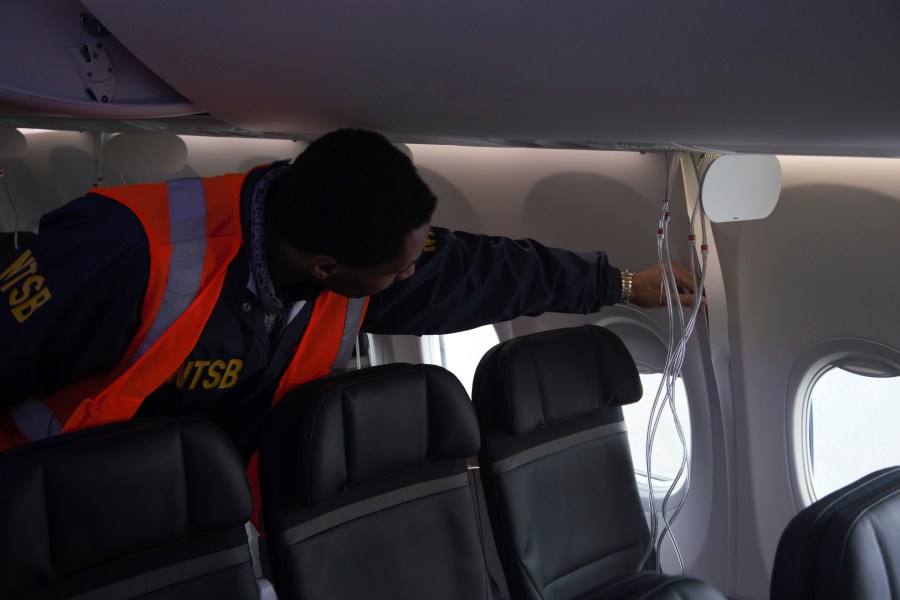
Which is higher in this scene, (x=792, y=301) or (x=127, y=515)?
(x=792, y=301)

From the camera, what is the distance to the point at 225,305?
5.69 ft

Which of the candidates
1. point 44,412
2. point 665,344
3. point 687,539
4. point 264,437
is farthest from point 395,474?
point 687,539

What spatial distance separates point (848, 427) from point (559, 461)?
124cm

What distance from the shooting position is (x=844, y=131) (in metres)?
1.76

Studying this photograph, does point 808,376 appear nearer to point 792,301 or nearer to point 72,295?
point 792,301

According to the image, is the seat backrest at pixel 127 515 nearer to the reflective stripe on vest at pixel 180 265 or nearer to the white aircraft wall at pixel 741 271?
the reflective stripe on vest at pixel 180 265

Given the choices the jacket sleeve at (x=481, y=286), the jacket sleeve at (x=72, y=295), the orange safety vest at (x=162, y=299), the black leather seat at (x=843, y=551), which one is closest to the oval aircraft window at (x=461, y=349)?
the jacket sleeve at (x=481, y=286)

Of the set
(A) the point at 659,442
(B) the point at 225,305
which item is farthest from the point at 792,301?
(B) the point at 225,305

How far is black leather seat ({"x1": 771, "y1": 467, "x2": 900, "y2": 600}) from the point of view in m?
1.26

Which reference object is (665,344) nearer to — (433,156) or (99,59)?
(433,156)

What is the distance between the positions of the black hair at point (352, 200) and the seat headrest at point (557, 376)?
2.72 ft

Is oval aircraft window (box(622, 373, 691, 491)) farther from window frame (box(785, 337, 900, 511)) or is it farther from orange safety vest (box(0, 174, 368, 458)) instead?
orange safety vest (box(0, 174, 368, 458))

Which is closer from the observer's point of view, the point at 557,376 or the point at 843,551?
the point at 843,551

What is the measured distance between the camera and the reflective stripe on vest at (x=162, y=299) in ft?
5.27
